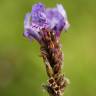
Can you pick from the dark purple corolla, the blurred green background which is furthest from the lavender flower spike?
the blurred green background

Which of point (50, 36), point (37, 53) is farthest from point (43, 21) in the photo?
point (37, 53)

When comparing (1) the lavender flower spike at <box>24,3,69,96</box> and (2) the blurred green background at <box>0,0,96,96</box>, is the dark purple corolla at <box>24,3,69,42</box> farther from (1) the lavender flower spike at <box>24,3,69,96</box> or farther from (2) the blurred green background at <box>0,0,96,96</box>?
(2) the blurred green background at <box>0,0,96,96</box>

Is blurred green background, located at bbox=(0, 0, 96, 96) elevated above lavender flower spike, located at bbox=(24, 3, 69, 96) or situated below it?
above

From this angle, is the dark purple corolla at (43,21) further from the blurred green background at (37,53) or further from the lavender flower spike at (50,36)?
the blurred green background at (37,53)
